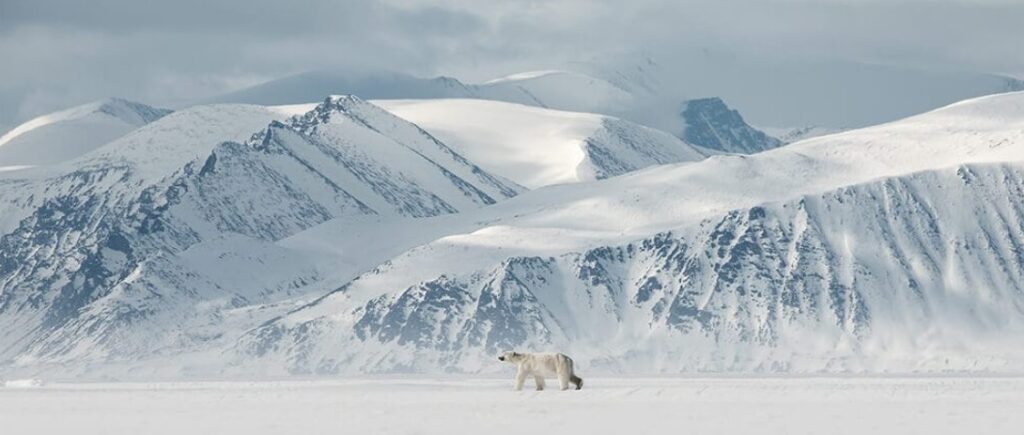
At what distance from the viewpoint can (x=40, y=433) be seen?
98062mm

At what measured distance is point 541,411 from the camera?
4126 inches

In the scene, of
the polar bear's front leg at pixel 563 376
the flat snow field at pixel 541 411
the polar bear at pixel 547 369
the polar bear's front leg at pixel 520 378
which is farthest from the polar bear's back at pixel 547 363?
the flat snow field at pixel 541 411

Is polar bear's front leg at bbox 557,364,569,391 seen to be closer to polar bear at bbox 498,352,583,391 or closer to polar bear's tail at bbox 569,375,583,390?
polar bear at bbox 498,352,583,391

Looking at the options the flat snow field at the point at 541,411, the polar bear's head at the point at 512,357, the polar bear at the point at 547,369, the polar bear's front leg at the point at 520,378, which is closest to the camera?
the flat snow field at the point at 541,411

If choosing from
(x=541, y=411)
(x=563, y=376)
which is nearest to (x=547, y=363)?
(x=563, y=376)

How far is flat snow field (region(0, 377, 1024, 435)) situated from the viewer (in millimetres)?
97438

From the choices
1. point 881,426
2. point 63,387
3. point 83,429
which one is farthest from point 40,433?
point 63,387

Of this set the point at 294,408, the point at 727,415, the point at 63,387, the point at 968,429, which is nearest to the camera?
the point at 968,429

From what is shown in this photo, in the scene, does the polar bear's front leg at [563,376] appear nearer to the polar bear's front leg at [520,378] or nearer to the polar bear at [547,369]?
the polar bear at [547,369]

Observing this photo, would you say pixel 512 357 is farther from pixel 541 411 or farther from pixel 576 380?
pixel 541 411

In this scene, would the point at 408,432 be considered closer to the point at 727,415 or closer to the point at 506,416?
the point at 506,416

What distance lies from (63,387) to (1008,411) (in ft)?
233

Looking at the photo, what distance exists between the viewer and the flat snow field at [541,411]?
97438 millimetres

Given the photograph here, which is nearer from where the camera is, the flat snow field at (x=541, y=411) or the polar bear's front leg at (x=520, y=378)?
the flat snow field at (x=541, y=411)
